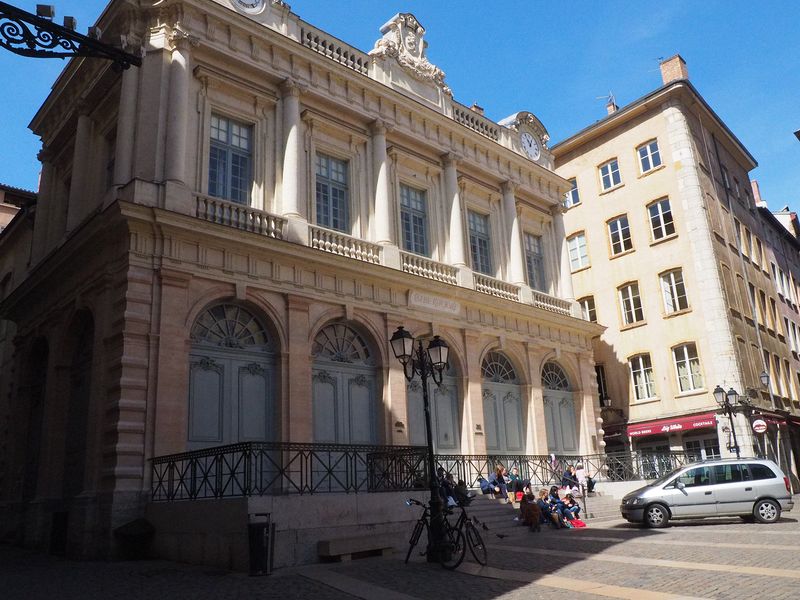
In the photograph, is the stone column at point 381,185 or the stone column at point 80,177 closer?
the stone column at point 80,177

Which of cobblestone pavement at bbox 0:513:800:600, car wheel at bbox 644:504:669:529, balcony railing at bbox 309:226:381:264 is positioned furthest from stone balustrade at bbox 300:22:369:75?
car wheel at bbox 644:504:669:529

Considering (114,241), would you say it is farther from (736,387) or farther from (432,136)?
(736,387)


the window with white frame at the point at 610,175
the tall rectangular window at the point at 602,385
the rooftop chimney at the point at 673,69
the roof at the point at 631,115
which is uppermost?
the rooftop chimney at the point at 673,69

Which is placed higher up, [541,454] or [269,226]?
[269,226]

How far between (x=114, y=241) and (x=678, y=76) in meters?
26.3

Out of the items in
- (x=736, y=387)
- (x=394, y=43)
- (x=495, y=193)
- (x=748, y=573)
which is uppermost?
(x=394, y=43)

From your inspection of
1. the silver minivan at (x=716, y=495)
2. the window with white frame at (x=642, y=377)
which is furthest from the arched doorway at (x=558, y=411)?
the silver minivan at (x=716, y=495)

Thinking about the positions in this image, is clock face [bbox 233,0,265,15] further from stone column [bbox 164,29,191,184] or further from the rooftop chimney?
the rooftop chimney

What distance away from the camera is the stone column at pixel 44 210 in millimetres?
19938

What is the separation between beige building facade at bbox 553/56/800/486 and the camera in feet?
88.3

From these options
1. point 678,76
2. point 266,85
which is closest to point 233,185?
point 266,85

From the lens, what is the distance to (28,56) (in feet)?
19.5

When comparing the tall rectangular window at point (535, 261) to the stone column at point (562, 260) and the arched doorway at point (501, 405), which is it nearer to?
the stone column at point (562, 260)

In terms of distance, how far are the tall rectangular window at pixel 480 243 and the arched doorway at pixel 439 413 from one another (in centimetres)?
427
